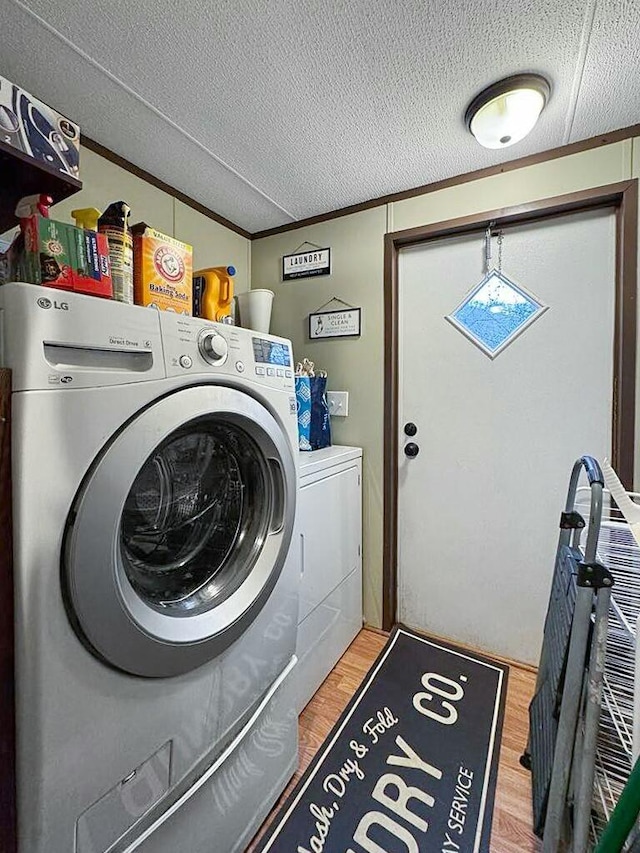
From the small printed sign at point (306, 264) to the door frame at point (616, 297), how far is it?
332mm

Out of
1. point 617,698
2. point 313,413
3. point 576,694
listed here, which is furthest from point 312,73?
point 617,698

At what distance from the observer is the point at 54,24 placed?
0.98m

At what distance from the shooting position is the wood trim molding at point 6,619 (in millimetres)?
543

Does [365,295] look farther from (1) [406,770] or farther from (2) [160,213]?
(1) [406,770]

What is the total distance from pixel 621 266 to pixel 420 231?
0.79 m

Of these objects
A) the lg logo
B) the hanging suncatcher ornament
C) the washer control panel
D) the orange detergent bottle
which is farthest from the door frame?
the lg logo

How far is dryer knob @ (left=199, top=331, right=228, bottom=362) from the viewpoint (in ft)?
2.56

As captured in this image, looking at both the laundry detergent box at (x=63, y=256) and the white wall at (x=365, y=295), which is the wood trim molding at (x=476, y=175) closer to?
the white wall at (x=365, y=295)

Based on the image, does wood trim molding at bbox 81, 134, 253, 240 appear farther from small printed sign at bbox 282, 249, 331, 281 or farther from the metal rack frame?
the metal rack frame

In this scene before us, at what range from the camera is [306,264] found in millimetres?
2010

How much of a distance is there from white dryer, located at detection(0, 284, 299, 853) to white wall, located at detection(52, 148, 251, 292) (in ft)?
3.43

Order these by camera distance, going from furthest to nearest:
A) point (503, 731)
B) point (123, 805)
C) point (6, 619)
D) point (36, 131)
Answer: point (503, 731)
point (36, 131)
point (123, 805)
point (6, 619)

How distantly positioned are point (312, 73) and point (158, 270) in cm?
76

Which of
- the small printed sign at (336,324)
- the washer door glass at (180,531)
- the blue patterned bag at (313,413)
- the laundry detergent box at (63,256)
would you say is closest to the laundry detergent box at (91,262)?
the laundry detergent box at (63,256)
